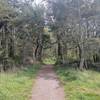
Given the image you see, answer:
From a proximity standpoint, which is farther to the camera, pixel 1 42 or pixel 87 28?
pixel 1 42

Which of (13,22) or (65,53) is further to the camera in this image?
(65,53)

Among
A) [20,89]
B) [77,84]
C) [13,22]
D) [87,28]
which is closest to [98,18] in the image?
[87,28]

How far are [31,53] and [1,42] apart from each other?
28.3ft

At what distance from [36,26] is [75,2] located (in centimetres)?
1378

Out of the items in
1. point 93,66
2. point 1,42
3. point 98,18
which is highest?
point 98,18

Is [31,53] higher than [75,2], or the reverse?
[75,2]

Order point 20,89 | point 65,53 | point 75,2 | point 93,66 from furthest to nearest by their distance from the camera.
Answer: point 65,53 < point 93,66 < point 75,2 < point 20,89

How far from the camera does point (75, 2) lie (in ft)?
85.7

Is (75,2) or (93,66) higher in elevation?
(75,2)

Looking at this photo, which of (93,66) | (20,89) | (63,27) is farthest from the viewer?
(93,66)

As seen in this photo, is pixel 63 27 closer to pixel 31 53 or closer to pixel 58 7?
pixel 58 7

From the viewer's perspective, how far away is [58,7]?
27438 millimetres

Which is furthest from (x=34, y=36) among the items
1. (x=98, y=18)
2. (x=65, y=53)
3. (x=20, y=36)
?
(x=98, y=18)

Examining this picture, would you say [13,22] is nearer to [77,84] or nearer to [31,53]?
[31,53]
